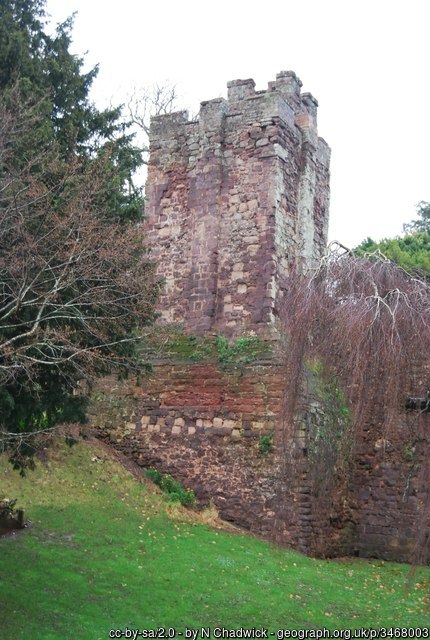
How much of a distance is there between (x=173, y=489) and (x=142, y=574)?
3.67m

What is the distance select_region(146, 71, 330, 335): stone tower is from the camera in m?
15.0

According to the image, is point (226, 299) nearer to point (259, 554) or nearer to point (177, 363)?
point (177, 363)

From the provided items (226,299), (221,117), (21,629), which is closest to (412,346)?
(21,629)

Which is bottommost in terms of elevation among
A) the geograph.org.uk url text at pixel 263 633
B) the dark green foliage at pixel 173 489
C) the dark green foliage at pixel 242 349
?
the geograph.org.uk url text at pixel 263 633

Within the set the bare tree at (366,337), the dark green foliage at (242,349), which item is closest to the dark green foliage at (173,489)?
the dark green foliage at (242,349)

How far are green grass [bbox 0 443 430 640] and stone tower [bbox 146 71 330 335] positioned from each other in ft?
12.5

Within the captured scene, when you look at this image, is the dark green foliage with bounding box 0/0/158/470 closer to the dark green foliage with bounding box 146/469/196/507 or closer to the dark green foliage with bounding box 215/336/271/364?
the dark green foliage with bounding box 215/336/271/364

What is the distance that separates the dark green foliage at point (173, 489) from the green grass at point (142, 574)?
1.24 ft

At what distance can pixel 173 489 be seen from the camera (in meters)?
14.0

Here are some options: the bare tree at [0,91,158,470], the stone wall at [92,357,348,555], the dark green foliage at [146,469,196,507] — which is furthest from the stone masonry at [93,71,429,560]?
the bare tree at [0,91,158,470]

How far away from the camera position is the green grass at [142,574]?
29.3ft

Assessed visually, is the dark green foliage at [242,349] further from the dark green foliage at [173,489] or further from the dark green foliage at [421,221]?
the dark green foliage at [421,221]

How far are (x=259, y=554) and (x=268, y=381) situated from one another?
3237 millimetres

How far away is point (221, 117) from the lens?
1585 cm
